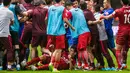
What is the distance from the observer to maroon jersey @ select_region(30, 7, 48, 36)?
15547 millimetres

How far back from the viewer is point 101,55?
1634cm

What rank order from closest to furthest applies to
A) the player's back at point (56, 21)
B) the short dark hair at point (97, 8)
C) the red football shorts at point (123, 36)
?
the player's back at point (56, 21)
the red football shorts at point (123, 36)
the short dark hair at point (97, 8)

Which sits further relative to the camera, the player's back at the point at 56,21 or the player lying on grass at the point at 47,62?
the player lying on grass at the point at 47,62

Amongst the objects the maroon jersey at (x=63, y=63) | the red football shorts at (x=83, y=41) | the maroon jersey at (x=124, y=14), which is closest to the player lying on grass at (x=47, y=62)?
the maroon jersey at (x=63, y=63)

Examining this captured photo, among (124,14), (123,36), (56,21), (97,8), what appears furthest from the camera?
(97,8)

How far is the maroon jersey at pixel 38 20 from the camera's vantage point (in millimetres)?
15547

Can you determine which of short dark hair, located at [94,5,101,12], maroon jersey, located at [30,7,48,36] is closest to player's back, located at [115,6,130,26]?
short dark hair, located at [94,5,101,12]

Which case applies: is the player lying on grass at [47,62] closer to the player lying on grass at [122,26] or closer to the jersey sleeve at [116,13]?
the player lying on grass at [122,26]

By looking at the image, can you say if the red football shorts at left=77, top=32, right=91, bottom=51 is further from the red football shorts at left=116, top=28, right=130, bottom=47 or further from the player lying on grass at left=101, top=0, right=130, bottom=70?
the red football shorts at left=116, top=28, right=130, bottom=47

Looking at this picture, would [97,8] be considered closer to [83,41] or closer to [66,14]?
[83,41]

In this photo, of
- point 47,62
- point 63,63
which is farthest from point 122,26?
point 47,62

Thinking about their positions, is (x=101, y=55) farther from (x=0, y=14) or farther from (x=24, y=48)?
(x=0, y=14)

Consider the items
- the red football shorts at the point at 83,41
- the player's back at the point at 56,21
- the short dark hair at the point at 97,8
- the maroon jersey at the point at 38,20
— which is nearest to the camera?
the player's back at the point at 56,21

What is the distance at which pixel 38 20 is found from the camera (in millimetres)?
15555
